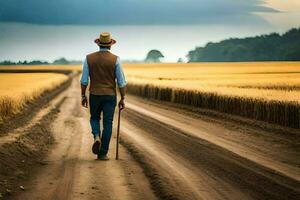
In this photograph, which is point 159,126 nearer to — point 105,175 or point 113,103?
point 113,103

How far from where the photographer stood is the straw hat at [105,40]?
410 inches

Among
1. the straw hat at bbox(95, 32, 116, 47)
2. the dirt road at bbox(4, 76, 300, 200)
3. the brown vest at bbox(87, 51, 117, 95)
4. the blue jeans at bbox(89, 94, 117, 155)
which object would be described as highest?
the straw hat at bbox(95, 32, 116, 47)

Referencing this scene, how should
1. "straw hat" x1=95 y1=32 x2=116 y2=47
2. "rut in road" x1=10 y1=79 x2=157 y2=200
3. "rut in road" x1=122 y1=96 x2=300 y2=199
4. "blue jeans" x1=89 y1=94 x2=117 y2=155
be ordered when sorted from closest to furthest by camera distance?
"rut in road" x1=10 y1=79 x2=157 y2=200 → "rut in road" x1=122 y1=96 x2=300 y2=199 → "straw hat" x1=95 y1=32 x2=116 y2=47 → "blue jeans" x1=89 y1=94 x2=117 y2=155

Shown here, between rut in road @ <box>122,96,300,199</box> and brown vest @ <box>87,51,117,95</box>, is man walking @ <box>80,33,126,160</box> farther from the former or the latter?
rut in road @ <box>122,96,300,199</box>

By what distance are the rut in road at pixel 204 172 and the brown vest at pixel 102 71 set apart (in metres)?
1.51

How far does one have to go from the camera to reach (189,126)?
17000 millimetres

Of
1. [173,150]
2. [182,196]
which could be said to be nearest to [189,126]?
[173,150]

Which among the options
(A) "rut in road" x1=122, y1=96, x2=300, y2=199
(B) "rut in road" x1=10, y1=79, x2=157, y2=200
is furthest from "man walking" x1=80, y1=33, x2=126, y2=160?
(A) "rut in road" x1=122, y1=96, x2=300, y2=199

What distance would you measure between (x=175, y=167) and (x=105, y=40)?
9.21ft

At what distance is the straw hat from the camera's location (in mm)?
10404

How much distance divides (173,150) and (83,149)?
1953mm

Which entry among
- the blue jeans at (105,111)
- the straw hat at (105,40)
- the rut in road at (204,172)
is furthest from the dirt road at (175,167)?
the straw hat at (105,40)

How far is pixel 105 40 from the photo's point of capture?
10438mm

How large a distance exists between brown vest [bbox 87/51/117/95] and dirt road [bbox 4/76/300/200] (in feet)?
4.49
